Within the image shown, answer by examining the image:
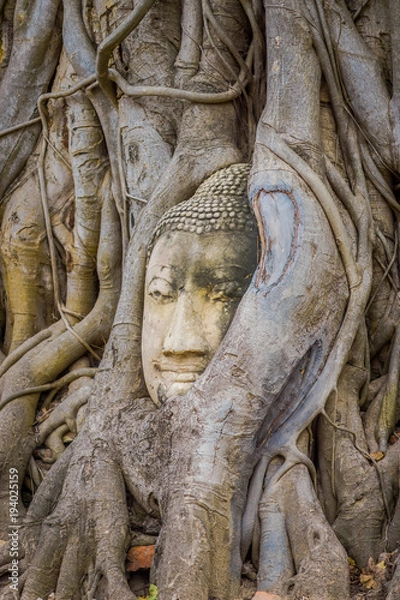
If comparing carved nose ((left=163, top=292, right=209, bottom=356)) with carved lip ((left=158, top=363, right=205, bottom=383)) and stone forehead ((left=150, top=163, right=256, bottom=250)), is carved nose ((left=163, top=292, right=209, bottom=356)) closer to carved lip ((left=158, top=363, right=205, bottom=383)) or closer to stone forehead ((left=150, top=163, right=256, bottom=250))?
carved lip ((left=158, top=363, right=205, bottom=383))

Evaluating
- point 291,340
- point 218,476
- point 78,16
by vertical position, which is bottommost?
point 218,476

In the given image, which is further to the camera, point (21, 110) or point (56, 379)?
point (21, 110)

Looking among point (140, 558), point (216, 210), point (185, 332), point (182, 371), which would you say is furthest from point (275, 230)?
point (140, 558)

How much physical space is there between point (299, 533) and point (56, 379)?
200cm

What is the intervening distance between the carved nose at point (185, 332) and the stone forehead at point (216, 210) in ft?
1.08

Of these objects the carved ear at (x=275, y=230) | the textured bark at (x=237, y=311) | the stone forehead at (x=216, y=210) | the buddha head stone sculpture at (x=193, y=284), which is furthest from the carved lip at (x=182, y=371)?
the stone forehead at (x=216, y=210)

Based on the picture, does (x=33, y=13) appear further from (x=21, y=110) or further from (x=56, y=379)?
(x=56, y=379)

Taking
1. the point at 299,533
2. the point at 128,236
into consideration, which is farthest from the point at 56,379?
the point at 299,533

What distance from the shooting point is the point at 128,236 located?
4.09 m

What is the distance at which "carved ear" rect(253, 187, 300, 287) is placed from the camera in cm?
310

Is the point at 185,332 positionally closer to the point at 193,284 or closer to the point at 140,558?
the point at 193,284

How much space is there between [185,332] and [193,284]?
22cm

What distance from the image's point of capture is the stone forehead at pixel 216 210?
3354 millimetres

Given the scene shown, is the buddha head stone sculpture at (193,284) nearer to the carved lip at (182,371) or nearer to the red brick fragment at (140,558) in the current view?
the carved lip at (182,371)
